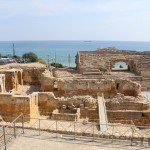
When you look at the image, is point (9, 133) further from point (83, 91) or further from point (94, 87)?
point (94, 87)

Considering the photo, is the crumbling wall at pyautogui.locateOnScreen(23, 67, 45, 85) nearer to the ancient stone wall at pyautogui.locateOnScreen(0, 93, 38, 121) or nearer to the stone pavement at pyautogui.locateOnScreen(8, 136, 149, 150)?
the ancient stone wall at pyautogui.locateOnScreen(0, 93, 38, 121)

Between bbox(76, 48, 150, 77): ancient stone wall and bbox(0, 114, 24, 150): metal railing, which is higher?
bbox(76, 48, 150, 77): ancient stone wall

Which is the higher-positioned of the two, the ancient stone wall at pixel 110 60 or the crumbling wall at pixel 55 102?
the ancient stone wall at pixel 110 60

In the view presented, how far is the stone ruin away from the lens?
63.4 feet

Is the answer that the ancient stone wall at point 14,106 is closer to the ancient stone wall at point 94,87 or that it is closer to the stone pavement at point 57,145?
the stone pavement at point 57,145

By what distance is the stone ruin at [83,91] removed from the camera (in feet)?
63.4

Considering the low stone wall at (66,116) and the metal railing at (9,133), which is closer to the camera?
the metal railing at (9,133)

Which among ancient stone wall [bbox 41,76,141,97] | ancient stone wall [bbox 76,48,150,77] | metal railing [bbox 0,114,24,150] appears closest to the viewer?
metal railing [bbox 0,114,24,150]

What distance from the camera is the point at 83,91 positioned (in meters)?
25.7

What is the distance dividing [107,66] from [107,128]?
19.7 m

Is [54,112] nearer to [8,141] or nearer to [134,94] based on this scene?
[8,141]

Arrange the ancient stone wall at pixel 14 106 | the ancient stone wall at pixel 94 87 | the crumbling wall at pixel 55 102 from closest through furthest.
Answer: the ancient stone wall at pixel 14 106 < the crumbling wall at pixel 55 102 < the ancient stone wall at pixel 94 87

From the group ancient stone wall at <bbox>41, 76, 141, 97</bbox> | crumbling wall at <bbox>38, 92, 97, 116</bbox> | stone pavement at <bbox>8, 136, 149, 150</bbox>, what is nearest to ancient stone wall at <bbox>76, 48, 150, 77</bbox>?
ancient stone wall at <bbox>41, 76, 141, 97</bbox>

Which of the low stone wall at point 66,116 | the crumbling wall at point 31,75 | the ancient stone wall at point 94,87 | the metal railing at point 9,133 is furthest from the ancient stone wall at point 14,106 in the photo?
the crumbling wall at point 31,75
